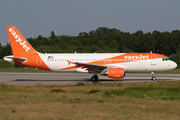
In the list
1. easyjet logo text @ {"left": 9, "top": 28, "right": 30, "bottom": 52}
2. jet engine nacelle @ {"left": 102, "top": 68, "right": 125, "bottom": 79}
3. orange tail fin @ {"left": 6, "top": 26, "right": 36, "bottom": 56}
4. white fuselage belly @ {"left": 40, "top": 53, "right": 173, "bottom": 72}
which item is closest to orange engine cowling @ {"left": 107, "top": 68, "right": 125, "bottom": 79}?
jet engine nacelle @ {"left": 102, "top": 68, "right": 125, "bottom": 79}

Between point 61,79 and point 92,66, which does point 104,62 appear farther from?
point 61,79

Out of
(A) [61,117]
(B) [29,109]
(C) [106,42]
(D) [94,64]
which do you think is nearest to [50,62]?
(D) [94,64]

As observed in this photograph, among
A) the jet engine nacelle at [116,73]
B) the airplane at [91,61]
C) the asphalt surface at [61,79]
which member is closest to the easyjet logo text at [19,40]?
the airplane at [91,61]

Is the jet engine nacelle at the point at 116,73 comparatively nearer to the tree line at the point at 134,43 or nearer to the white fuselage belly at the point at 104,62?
the white fuselage belly at the point at 104,62

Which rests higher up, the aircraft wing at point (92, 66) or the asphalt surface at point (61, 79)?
the aircraft wing at point (92, 66)

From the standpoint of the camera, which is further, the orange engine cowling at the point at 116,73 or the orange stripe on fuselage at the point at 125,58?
the orange stripe on fuselage at the point at 125,58

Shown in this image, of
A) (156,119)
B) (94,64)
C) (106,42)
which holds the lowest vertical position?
(156,119)

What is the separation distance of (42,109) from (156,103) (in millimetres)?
7185

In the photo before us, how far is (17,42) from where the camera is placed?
33.5 metres

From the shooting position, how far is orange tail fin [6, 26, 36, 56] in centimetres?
3347

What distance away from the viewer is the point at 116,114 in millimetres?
11969

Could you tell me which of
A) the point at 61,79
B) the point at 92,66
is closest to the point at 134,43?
the point at 61,79

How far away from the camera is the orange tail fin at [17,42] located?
33.5 metres

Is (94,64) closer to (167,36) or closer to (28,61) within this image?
(28,61)
